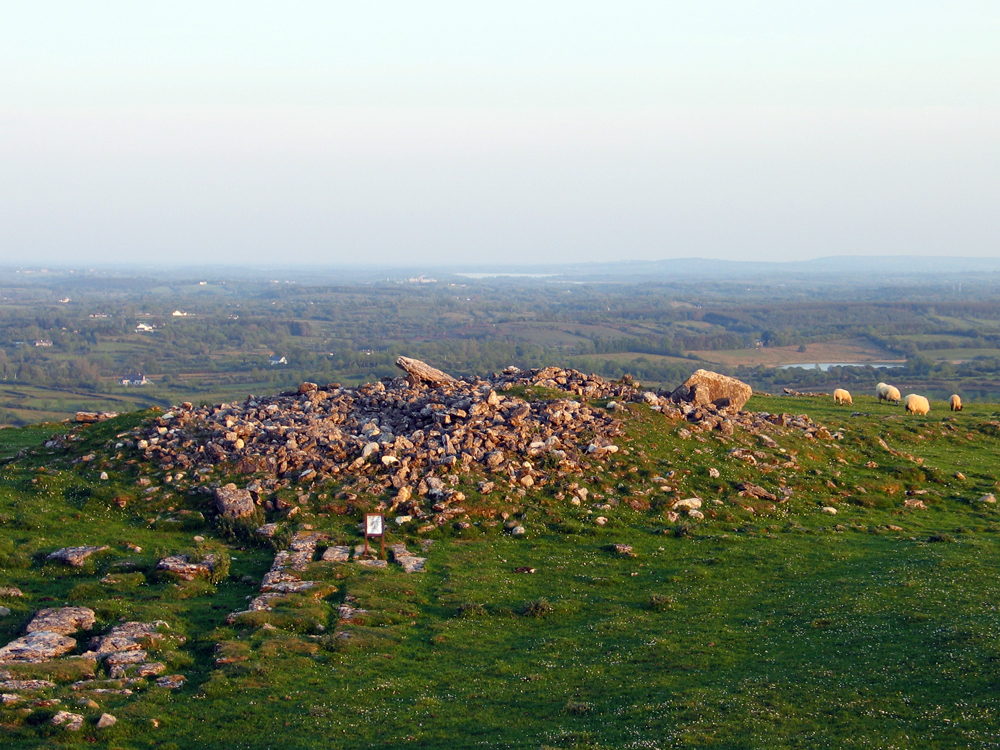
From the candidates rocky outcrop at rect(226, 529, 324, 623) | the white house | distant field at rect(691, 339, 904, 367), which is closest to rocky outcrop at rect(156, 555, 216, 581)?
rocky outcrop at rect(226, 529, 324, 623)

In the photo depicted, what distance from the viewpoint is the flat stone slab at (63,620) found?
58.9 feet

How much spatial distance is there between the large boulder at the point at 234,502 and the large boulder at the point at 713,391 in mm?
22234

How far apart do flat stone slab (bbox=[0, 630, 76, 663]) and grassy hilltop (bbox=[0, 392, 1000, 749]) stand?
93cm

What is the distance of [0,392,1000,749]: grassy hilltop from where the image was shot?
13906 millimetres

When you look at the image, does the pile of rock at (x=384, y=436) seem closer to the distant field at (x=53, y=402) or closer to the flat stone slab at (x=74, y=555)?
the flat stone slab at (x=74, y=555)

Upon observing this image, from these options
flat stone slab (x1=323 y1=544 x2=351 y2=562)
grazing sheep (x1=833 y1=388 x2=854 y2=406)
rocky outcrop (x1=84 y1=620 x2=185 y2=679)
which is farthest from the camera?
grazing sheep (x1=833 y1=388 x2=854 y2=406)

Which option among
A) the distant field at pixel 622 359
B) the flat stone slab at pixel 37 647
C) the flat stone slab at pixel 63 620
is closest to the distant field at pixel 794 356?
the distant field at pixel 622 359

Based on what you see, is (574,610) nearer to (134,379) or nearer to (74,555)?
(74,555)

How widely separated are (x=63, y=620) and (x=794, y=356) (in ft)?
620

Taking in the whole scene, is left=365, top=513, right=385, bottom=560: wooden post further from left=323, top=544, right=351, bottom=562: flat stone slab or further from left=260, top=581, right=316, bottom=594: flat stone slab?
left=260, top=581, right=316, bottom=594: flat stone slab

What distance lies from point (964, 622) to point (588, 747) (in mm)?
10103

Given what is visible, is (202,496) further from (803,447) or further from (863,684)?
(803,447)

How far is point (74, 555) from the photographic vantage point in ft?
75.4

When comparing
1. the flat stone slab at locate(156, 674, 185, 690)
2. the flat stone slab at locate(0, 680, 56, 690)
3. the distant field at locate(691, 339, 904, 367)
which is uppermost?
the flat stone slab at locate(0, 680, 56, 690)
